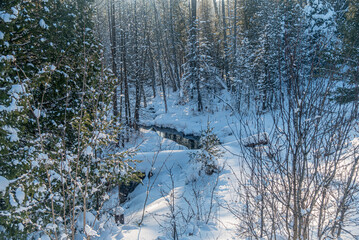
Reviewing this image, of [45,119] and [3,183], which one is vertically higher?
[45,119]

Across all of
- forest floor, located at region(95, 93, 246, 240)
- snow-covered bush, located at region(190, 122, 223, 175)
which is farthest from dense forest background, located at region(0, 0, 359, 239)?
snow-covered bush, located at region(190, 122, 223, 175)

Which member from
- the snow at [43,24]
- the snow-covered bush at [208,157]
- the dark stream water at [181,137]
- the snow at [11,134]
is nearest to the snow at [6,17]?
the snow at [43,24]

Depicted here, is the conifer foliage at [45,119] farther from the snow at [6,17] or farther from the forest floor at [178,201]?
the forest floor at [178,201]

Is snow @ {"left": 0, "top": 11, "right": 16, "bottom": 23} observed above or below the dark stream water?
above

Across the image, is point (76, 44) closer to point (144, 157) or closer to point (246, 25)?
point (144, 157)

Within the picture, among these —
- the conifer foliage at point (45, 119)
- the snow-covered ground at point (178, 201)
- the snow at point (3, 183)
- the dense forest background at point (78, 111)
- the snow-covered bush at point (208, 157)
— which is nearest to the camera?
the dense forest background at point (78, 111)

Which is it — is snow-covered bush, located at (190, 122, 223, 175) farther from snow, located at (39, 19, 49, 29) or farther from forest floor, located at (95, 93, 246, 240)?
snow, located at (39, 19, 49, 29)

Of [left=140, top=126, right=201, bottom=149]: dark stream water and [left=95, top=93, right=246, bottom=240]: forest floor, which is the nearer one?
[left=95, top=93, right=246, bottom=240]: forest floor

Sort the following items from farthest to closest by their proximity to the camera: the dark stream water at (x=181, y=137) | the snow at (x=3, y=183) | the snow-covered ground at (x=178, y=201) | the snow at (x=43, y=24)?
1. the dark stream water at (x=181, y=137)
2. the snow-covered ground at (x=178, y=201)
3. the snow at (x=43, y=24)
4. the snow at (x=3, y=183)

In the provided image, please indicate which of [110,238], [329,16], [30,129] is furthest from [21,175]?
[329,16]

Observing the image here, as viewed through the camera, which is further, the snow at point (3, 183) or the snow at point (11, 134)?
the snow at point (11, 134)

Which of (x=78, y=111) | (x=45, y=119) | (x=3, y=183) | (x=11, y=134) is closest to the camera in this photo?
(x=3, y=183)

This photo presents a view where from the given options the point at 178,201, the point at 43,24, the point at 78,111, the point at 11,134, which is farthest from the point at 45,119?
the point at 178,201

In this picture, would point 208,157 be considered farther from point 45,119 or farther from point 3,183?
point 3,183
